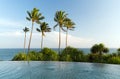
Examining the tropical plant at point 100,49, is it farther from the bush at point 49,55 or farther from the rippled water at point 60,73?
the rippled water at point 60,73

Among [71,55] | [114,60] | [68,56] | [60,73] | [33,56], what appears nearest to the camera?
[60,73]

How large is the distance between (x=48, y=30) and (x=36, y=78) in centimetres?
3579

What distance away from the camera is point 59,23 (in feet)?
163

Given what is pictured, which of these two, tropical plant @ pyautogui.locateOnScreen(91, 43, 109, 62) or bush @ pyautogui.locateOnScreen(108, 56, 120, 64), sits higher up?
tropical plant @ pyautogui.locateOnScreen(91, 43, 109, 62)

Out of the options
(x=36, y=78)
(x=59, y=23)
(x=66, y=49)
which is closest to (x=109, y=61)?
(x=66, y=49)

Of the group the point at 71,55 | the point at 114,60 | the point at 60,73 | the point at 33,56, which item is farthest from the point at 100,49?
the point at 60,73

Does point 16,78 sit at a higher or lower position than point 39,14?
lower

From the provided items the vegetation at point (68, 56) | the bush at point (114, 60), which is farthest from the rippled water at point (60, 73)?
the vegetation at point (68, 56)

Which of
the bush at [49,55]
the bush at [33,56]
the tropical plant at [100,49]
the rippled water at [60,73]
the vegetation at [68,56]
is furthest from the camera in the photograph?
the bush at [33,56]

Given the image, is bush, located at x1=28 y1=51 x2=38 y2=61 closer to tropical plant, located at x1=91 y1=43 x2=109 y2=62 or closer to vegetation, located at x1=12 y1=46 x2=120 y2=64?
vegetation, located at x1=12 y1=46 x2=120 y2=64

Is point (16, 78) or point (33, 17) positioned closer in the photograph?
point (16, 78)

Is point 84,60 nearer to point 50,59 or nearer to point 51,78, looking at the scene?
point 50,59

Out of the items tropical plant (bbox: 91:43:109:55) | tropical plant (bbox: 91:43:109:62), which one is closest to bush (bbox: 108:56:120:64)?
tropical plant (bbox: 91:43:109:62)

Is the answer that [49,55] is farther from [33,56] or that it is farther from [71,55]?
[71,55]
